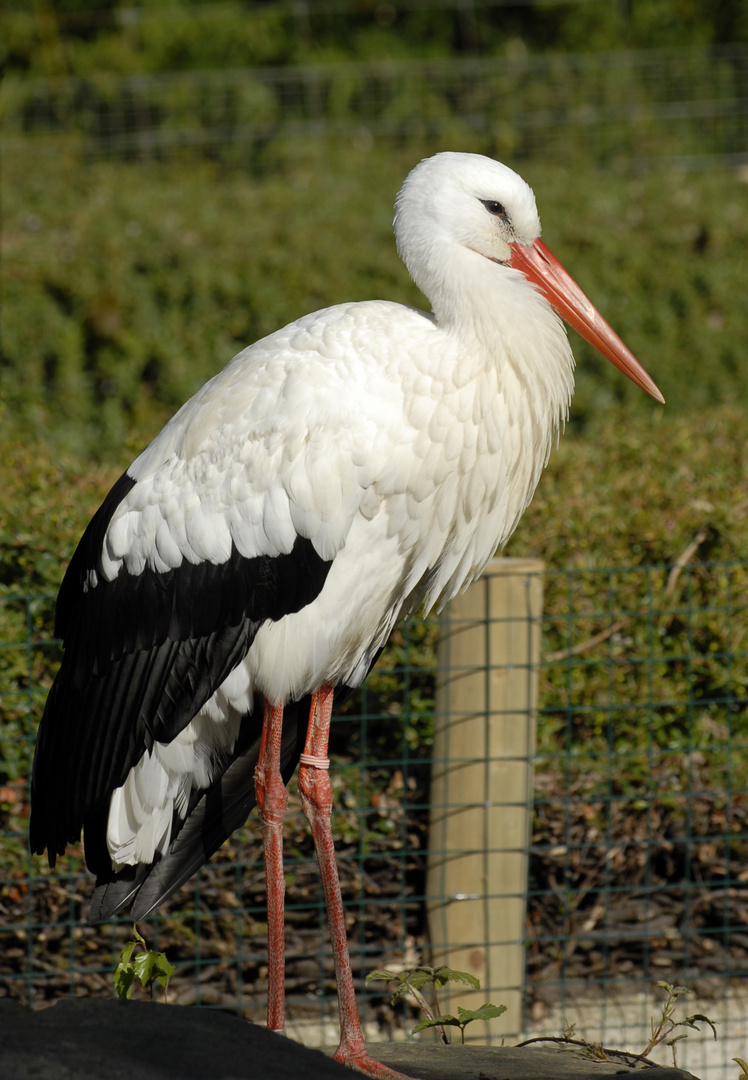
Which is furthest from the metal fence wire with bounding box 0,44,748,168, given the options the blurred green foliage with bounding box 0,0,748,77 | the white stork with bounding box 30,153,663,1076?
the white stork with bounding box 30,153,663,1076

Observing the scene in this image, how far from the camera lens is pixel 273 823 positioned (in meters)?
3.03

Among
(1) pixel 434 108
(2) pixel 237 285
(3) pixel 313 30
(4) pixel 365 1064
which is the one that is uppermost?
(3) pixel 313 30

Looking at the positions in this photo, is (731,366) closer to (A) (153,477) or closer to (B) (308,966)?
(B) (308,966)

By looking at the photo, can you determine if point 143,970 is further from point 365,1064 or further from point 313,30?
point 313,30

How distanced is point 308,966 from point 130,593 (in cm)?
156

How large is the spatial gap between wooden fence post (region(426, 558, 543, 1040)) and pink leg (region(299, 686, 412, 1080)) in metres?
0.47

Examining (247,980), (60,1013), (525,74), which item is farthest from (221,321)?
(525,74)

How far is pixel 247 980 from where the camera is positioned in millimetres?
3854

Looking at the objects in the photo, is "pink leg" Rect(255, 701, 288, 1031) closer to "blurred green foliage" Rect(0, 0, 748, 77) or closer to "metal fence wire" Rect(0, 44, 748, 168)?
"metal fence wire" Rect(0, 44, 748, 168)

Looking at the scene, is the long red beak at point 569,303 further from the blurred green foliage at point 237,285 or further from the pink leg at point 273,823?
the blurred green foliage at point 237,285

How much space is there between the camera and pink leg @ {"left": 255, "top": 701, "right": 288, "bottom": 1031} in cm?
294

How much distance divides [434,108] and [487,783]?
9015 millimetres

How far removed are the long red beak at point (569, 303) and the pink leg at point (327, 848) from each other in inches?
41.5

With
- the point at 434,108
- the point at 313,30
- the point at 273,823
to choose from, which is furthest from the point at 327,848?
the point at 313,30
